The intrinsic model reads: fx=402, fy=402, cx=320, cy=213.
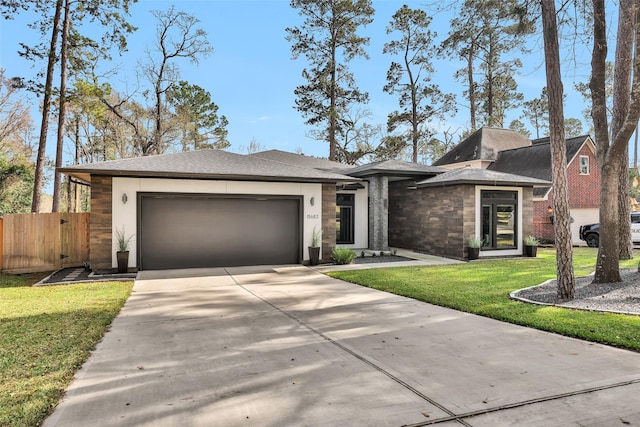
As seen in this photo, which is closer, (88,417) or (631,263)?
(88,417)

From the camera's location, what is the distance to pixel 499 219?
1392 cm

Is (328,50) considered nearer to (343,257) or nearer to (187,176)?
(343,257)

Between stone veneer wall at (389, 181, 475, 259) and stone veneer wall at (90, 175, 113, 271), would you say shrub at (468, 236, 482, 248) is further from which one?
stone veneer wall at (90, 175, 113, 271)

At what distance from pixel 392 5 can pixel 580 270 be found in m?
20.7

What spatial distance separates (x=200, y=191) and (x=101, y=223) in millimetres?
2560

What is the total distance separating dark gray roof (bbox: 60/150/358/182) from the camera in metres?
9.93

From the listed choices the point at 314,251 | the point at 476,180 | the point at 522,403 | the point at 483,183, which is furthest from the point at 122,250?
the point at 483,183

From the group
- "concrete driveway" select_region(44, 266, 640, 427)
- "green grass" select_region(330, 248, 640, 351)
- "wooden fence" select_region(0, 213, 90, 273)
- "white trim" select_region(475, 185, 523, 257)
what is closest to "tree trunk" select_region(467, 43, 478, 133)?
"white trim" select_region(475, 185, 523, 257)

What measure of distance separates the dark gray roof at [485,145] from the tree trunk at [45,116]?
21.8 metres

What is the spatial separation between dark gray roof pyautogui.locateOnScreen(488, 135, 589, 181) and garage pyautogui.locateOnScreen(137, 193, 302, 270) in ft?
49.9

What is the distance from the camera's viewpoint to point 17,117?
21.5 metres

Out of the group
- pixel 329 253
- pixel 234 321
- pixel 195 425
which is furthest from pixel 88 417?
pixel 329 253

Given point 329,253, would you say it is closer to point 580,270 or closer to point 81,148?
point 580,270

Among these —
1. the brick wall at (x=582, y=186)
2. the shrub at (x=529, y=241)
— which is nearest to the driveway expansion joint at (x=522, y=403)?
the shrub at (x=529, y=241)
